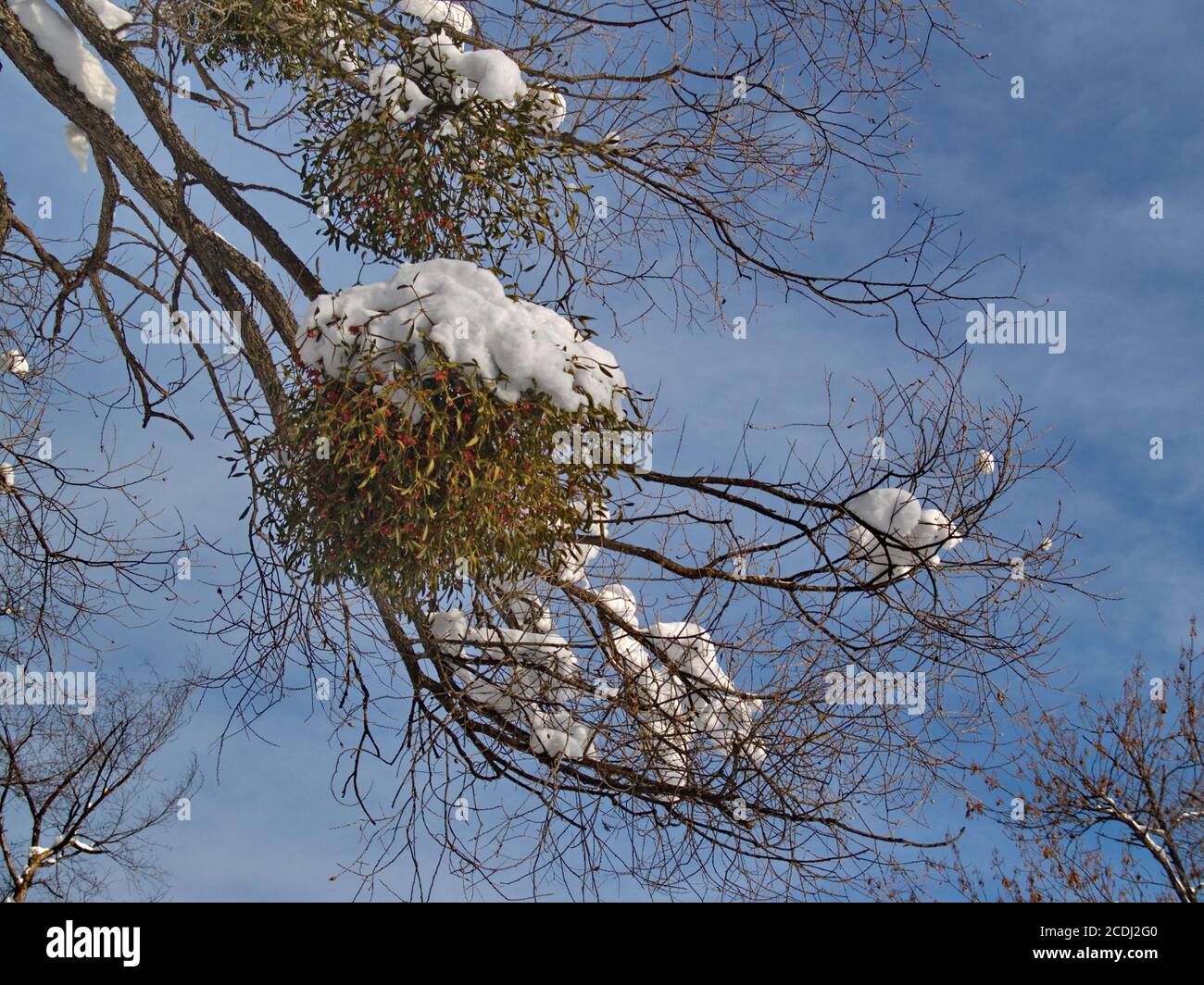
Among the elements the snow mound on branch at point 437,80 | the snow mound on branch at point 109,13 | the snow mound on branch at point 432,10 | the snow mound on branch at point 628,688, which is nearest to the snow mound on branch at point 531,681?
the snow mound on branch at point 628,688

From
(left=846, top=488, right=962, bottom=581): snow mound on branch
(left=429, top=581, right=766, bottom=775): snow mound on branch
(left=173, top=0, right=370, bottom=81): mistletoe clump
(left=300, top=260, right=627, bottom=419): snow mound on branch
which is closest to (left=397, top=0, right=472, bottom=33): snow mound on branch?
(left=173, top=0, right=370, bottom=81): mistletoe clump

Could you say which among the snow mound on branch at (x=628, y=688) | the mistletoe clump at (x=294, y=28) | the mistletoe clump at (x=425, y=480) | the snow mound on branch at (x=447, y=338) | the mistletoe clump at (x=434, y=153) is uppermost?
the mistletoe clump at (x=294, y=28)

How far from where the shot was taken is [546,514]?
370cm

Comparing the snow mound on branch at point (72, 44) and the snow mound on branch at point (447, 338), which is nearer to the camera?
the snow mound on branch at point (447, 338)

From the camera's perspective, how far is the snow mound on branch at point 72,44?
494 centimetres

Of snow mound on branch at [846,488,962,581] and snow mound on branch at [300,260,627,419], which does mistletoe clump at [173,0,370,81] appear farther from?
snow mound on branch at [846,488,962,581]

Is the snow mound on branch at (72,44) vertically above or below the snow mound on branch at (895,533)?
above

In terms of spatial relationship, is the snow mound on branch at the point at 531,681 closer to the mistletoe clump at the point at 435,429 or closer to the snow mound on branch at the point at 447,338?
the mistletoe clump at the point at 435,429

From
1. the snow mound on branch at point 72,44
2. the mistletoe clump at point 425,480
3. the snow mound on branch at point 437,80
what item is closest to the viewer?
the mistletoe clump at point 425,480

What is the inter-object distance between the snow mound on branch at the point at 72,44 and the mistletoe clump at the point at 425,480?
247 cm

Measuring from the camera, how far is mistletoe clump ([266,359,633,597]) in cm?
339
